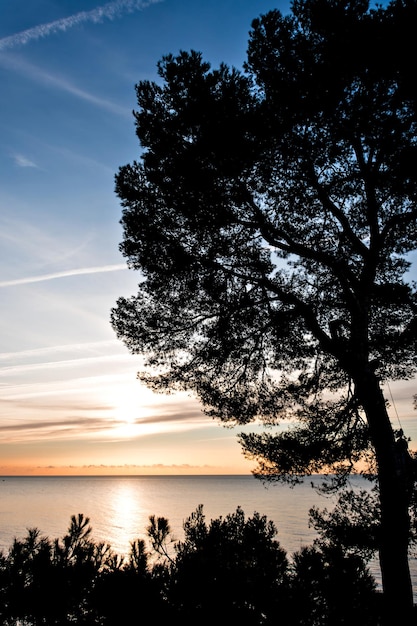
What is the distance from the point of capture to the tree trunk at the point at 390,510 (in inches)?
224

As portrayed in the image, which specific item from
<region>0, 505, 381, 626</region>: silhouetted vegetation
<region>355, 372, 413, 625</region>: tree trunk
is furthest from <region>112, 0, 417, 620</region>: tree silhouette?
<region>0, 505, 381, 626</region>: silhouetted vegetation

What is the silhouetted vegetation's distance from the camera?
2785 mm

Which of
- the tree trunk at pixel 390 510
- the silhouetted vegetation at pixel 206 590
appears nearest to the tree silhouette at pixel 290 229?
the tree trunk at pixel 390 510

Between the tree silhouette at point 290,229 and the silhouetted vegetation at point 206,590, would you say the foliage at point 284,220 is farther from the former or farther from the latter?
the silhouetted vegetation at point 206,590

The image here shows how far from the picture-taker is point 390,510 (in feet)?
20.4

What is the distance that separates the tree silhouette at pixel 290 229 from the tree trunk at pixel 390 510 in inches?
0.8

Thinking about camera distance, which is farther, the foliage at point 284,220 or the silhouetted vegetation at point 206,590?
the foliage at point 284,220

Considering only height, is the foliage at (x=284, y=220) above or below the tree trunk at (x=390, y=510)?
above

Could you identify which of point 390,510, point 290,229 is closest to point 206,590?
point 390,510

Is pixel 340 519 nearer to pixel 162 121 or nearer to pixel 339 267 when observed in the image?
pixel 339 267

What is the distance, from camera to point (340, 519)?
33.4 feet

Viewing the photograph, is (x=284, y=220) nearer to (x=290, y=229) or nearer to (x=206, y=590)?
(x=290, y=229)

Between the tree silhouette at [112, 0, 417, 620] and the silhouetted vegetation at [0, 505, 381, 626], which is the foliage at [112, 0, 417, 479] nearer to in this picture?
the tree silhouette at [112, 0, 417, 620]

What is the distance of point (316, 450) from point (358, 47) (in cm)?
686
